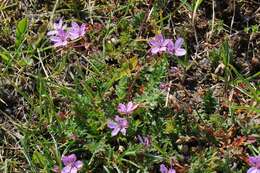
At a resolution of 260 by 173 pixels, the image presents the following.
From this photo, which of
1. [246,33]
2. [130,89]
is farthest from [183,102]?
[246,33]

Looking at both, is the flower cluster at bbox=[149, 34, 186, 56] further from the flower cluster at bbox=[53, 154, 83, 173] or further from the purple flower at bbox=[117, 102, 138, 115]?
the flower cluster at bbox=[53, 154, 83, 173]

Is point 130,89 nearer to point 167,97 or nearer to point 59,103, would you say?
point 167,97

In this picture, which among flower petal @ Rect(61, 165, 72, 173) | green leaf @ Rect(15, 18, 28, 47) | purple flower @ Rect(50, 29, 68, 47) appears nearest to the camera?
flower petal @ Rect(61, 165, 72, 173)

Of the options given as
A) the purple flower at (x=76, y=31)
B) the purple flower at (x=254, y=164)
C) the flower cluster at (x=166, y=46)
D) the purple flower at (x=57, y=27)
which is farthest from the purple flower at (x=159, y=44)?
the purple flower at (x=254, y=164)

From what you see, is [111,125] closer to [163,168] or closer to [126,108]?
[126,108]

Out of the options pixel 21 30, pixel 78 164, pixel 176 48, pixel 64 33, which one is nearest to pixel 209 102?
pixel 176 48

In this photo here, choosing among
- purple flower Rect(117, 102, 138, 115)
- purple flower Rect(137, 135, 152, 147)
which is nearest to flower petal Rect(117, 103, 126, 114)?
purple flower Rect(117, 102, 138, 115)

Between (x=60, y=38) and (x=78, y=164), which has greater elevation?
(x=60, y=38)
